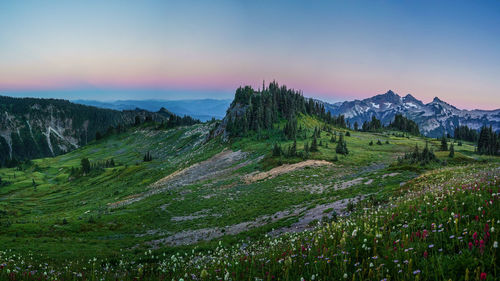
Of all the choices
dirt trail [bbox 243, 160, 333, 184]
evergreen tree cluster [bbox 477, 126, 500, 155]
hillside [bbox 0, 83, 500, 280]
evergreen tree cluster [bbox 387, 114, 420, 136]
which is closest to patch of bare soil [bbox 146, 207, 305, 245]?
hillside [bbox 0, 83, 500, 280]

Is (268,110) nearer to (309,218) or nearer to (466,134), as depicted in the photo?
(309,218)

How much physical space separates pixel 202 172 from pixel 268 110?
55286mm

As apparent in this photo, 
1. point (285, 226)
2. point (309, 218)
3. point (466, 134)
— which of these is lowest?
point (285, 226)

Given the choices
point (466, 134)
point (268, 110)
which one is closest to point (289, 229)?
point (268, 110)

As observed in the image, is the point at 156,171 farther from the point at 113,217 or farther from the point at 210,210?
the point at 210,210

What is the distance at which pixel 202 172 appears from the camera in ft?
228

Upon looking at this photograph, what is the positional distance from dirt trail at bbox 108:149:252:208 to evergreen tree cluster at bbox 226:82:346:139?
2564 centimetres

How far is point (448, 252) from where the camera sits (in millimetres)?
4871

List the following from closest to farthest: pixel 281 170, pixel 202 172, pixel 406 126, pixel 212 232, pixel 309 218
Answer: pixel 309 218
pixel 212 232
pixel 281 170
pixel 202 172
pixel 406 126

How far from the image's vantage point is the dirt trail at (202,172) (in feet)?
197

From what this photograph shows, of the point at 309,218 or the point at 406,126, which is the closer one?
the point at 309,218

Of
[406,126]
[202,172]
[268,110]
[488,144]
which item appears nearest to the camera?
[202,172]

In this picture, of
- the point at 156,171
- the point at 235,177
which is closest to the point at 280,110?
the point at 156,171

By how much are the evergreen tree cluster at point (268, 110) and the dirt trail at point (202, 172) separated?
25.6 metres
